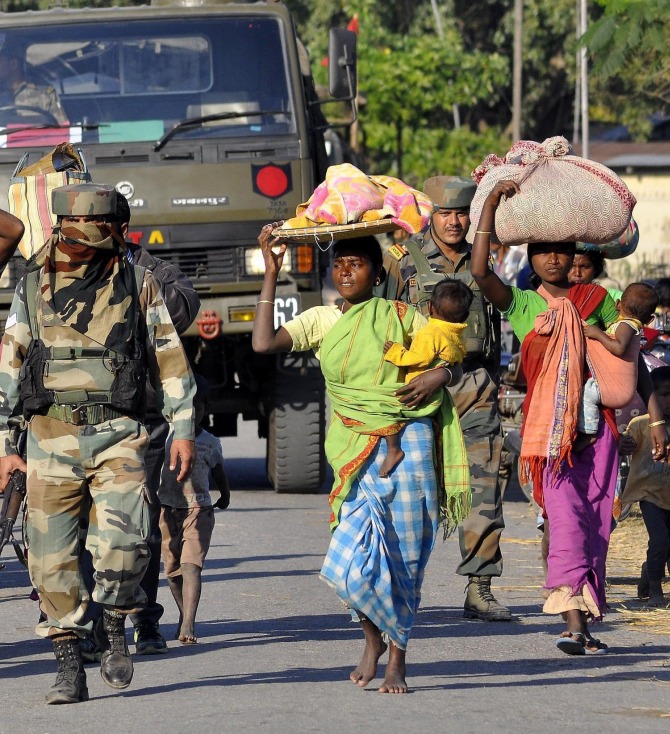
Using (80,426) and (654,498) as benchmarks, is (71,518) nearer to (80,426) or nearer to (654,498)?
(80,426)

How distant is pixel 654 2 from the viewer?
44.3 ft

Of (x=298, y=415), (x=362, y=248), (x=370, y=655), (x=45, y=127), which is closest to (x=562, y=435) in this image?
(x=362, y=248)

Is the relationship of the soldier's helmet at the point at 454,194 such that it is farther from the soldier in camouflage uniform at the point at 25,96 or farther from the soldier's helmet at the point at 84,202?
the soldier in camouflage uniform at the point at 25,96

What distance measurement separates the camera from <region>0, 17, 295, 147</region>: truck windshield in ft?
40.4

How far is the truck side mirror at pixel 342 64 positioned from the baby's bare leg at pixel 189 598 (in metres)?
5.82

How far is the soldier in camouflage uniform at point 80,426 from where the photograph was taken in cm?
607

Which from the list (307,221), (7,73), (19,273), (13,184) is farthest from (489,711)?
(7,73)

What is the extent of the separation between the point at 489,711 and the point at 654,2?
344 inches

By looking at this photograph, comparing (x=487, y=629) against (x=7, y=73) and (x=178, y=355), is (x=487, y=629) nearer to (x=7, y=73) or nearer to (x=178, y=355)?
(x=178, y=355)

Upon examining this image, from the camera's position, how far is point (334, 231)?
6.39 metres

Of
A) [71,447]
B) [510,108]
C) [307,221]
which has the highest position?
[307,221]

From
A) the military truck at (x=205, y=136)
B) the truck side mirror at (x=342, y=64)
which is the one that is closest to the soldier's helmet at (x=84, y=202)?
the military truck at (x=205, y=136)

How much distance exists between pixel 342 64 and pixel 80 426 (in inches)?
268

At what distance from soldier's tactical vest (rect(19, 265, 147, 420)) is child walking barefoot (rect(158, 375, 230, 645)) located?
126 centimetres
